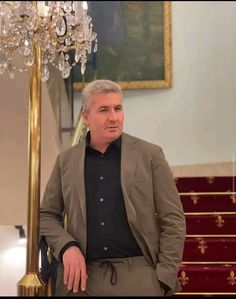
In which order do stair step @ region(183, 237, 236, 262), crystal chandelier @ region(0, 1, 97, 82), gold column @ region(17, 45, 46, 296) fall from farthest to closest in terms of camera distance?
stair step @ region(183, 237, 236, 262)
crystal chandelier @ region(0, 1, 97, 82)
gold column @ region(17, 45, 46, 296)

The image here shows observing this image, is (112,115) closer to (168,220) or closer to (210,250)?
(168,220)

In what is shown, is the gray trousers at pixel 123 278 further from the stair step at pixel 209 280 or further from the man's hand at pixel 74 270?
the stair step at pixel 209 280

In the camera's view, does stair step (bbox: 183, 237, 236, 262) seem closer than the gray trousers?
No

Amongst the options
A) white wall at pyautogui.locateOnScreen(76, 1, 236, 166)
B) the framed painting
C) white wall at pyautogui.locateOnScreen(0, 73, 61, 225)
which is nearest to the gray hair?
white wall at pyautogui.locateOnScreen(0, 73, 61, 225)

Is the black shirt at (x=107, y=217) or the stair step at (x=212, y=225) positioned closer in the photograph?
the black shirt at (x=107, y=217)

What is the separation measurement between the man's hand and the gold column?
40 centimetres

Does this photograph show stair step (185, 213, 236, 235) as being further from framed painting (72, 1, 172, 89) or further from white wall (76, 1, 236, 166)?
framed painting (72, 1, 172, 89)

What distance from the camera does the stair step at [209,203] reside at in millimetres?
4312

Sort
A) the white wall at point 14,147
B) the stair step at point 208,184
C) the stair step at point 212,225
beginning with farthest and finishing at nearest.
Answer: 1. the stair step at point 208,184
2. the stair step at point 212,225
3. the white wall at point 14,147

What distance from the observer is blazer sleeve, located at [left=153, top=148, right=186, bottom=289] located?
1.77 meters

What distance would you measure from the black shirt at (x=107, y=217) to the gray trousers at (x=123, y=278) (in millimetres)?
31

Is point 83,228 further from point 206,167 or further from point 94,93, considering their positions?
point 206,167

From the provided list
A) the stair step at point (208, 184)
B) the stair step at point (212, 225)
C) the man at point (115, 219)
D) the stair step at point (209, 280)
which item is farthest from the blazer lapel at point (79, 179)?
the stair step at point (208, 184)

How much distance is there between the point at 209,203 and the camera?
437cm
